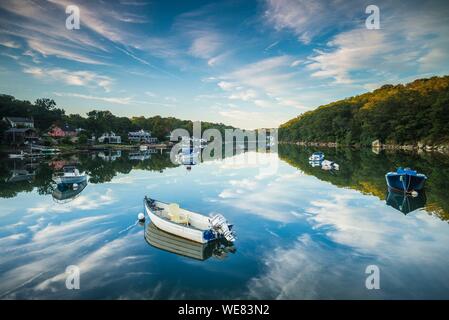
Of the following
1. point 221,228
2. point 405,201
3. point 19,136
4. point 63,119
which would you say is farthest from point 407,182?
point 63,119

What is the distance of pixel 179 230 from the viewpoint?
14.9m

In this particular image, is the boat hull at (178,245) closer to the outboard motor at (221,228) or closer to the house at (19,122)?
the outboard motor at (221,228)

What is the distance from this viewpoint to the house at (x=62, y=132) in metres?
107

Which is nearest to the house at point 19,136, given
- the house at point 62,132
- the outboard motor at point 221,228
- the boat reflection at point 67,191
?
the house at point 62,132

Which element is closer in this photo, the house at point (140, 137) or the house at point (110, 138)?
the house at point (110, 138)

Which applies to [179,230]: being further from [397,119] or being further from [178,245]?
[397,119]

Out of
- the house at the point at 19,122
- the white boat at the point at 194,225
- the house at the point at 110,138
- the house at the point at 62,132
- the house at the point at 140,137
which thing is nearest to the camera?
the white boat at the point at 194,225

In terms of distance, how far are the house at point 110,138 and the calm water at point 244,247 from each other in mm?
90205

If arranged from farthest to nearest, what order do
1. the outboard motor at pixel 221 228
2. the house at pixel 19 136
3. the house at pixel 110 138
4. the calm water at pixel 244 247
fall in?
the house at pixel 110 138
the house at pixel 19 136
the outboard motor at pixel 221 228
the calm water at pixel 244 247

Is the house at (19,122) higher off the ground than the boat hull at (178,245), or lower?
higher

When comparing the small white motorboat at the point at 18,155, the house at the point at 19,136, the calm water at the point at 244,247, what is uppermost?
the house at the point at 19,136

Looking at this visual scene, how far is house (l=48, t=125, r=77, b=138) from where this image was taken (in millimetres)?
107456
